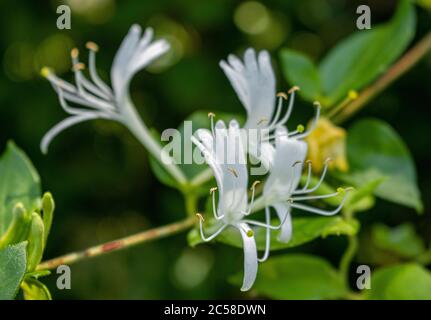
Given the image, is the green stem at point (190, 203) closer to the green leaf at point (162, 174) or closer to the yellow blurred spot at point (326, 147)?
the green leaf at point (162, 174)

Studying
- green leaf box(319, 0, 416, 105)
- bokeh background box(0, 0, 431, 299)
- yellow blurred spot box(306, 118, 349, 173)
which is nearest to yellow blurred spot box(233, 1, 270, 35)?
bokeh background box(0, 0, 431, 299)

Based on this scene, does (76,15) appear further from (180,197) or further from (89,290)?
(89,290)

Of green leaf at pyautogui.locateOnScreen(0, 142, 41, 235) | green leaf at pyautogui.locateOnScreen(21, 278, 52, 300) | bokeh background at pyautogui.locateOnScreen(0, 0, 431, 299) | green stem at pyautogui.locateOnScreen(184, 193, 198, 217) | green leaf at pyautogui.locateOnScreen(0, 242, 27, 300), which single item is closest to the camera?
green leaf at pyautogui.locateOnScreen(0, 242, 27, 300)

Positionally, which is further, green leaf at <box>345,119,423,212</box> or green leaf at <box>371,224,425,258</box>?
green leaf at <box>371,224,425,258</box>

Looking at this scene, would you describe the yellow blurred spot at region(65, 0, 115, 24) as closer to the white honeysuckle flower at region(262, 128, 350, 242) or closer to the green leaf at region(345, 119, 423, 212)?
the green leaf at region(345, 119, 423, 212)

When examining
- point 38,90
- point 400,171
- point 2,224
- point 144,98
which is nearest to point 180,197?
point 144,98

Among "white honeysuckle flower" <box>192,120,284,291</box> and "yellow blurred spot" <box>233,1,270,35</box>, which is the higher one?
"yellow blurred spot" <box>233,1,270,35</box>
